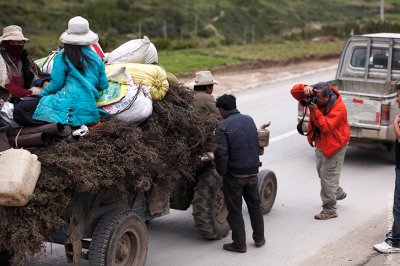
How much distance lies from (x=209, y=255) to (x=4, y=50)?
312 cm

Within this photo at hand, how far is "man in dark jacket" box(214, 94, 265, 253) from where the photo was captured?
27.0 feet

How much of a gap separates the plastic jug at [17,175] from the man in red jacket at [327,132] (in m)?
4.40

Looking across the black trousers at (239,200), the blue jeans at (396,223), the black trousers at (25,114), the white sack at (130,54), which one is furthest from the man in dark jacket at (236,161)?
the black trousers at (25,114)

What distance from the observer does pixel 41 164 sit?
6191 mm

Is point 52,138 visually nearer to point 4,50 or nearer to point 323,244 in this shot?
point 4,50

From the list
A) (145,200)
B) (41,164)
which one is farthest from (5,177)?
(145,200)

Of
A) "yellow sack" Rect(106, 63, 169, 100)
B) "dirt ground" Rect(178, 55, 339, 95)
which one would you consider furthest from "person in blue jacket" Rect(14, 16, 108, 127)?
"dirt ground" Rect(178, 55, 339, 95)

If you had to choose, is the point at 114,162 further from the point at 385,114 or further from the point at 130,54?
the point at 385,114

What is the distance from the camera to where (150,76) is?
7.67m

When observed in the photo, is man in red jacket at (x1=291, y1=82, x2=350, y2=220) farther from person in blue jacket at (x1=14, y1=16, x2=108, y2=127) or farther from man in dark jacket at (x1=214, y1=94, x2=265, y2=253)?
person in blue jacket at (x1=14, y1=16, x2=108, y2=127)

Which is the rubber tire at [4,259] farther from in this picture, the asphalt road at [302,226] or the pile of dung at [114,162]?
the pile of dung at [114,162]

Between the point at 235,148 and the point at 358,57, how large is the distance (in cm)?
773

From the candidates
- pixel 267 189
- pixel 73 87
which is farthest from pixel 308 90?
pixel 73 87

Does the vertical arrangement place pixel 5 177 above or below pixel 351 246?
above
